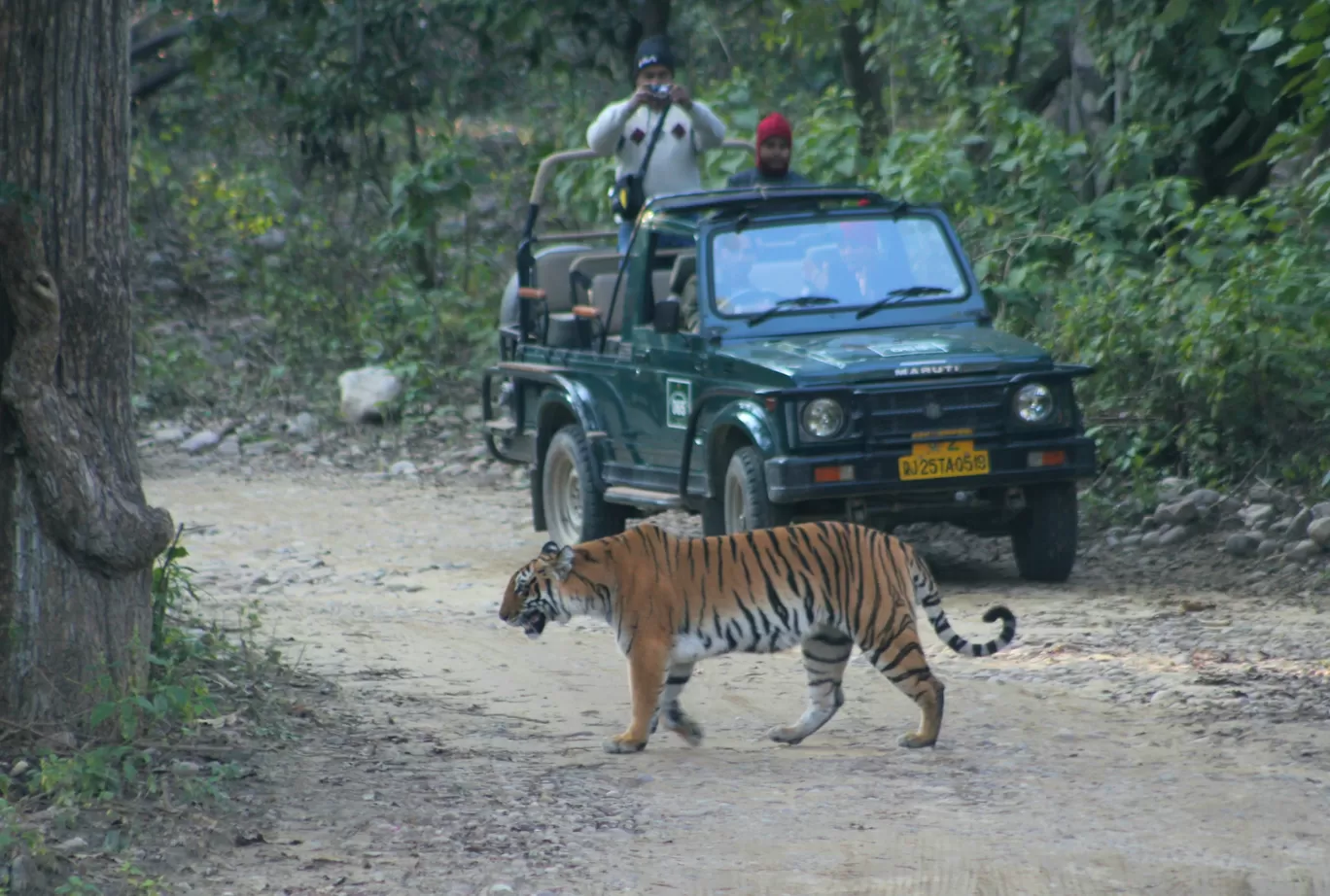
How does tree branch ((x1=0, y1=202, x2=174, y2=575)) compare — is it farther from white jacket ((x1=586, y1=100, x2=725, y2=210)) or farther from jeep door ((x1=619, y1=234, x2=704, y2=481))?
white jacket ((x1=586, y1=100, x2=725, y2=210))

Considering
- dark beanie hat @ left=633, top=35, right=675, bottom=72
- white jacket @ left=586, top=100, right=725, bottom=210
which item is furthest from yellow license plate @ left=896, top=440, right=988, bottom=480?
dark beanie hat @ left=633, top=35, right=675, bottom=72

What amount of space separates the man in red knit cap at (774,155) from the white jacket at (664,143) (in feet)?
2.24

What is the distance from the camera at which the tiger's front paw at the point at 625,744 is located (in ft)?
21.0

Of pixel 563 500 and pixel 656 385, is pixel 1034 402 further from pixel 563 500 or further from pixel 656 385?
pixel 563 500

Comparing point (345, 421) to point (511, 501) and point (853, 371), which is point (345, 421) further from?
point (853, 371)

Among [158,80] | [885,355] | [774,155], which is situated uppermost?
[158,80]

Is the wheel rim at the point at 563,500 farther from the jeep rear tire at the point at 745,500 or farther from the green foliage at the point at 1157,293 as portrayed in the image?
the green foliage at the point at 1157,293

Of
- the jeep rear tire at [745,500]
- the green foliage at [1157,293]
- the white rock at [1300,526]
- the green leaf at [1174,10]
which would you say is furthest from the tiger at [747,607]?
the green foliage at [1157,293]

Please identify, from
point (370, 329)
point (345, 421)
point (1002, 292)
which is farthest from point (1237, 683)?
point (370, 329)

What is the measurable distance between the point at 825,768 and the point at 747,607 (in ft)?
2.09

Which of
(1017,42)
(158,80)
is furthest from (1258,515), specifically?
(158,80)

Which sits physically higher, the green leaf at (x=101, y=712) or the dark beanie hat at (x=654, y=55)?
the dark beanie hat at (x=654, y=55)

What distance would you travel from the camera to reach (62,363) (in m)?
5.84

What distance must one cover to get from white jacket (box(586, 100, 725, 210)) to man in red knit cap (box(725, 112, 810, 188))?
68 centimetres
